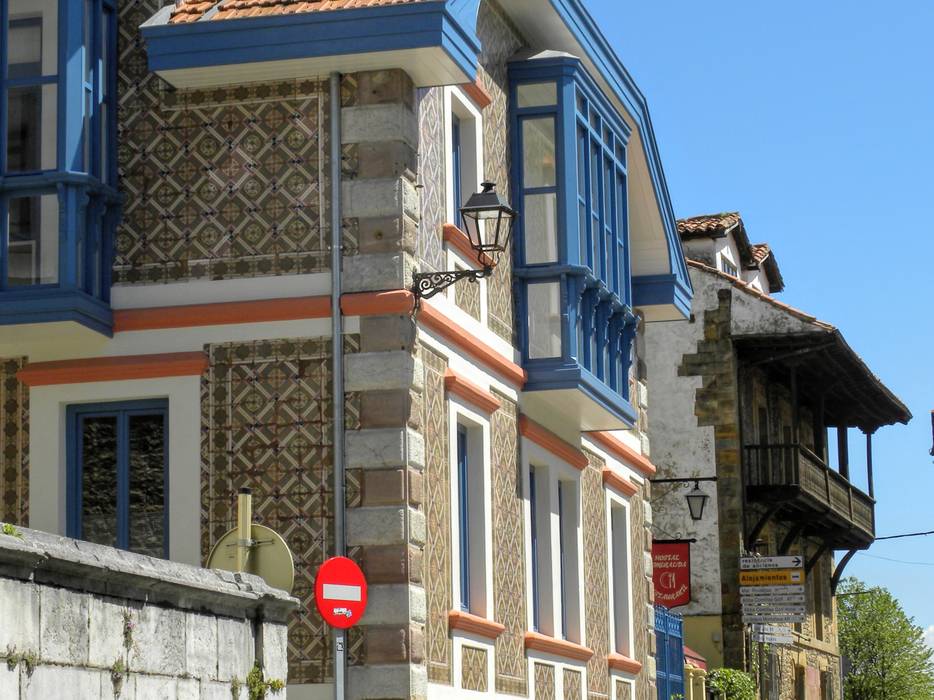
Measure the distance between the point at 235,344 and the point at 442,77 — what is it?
2.64m

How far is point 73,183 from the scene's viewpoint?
15.4 metres

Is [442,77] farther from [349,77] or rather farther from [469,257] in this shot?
[469,257]

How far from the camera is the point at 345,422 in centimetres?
1518

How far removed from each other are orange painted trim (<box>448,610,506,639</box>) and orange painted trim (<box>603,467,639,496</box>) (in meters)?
4.69

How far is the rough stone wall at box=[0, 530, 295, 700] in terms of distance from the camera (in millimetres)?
8742

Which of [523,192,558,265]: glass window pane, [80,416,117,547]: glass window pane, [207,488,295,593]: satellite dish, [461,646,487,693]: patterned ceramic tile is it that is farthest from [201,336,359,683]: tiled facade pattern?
[523,192,558,265]: glass window pane

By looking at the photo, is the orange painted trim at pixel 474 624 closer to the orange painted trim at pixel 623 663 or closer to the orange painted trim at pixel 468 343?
the orange painted trim at pixel 468 343

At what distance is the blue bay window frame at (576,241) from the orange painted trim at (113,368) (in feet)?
14.6

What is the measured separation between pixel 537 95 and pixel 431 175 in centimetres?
320

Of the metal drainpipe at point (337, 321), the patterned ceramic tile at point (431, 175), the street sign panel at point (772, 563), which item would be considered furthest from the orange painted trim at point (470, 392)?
the street sign panel at point (772, 563)

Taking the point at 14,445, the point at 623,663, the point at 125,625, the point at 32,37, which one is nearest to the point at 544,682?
the point at 623,663

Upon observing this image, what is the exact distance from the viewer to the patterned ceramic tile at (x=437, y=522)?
15656mm

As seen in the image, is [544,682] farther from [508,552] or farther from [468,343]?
[468,343]

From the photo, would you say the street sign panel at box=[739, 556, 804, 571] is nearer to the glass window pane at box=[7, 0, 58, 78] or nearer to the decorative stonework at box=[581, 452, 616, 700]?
the decorative stonework at box=[581, 452, 616, 700]
